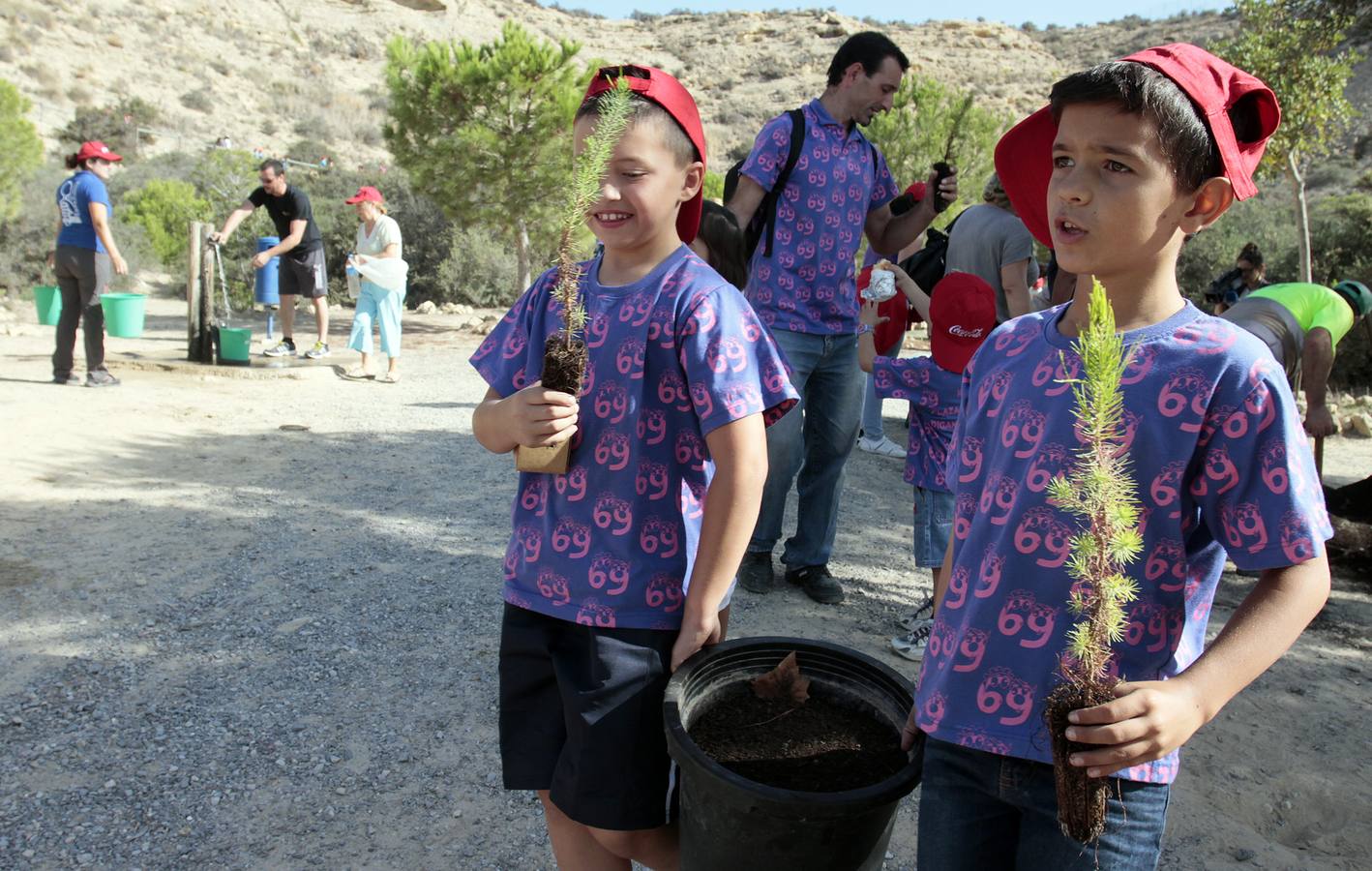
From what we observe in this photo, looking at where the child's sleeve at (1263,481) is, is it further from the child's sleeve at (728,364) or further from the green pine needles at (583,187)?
the green pine needles at (583,187)

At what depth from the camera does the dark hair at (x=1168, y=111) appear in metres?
1.17

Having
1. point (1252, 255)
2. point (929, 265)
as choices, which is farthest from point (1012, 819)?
point (1252, 255)

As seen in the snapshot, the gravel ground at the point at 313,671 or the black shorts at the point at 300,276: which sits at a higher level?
the black shorts at the point at 300,276

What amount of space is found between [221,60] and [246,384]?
108ft

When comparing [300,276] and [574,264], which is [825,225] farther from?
[300,276]

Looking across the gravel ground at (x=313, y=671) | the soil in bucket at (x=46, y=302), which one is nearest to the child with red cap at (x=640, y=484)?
the gravel ground at (x=313, y=671)

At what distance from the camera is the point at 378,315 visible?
8.45 meters

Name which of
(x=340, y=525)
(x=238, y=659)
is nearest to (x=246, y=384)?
(x=340, y=525)

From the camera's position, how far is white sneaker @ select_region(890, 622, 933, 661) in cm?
344

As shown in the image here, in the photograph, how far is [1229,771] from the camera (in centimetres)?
286

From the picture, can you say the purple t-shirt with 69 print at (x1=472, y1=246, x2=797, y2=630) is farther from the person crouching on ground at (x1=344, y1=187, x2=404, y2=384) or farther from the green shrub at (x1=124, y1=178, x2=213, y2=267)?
the green shrub at (x1=124, y1=178, x2=213, y2=267)

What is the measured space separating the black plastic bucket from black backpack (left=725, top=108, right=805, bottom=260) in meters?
2.20

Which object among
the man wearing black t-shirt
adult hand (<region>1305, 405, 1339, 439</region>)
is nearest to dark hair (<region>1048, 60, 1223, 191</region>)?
adult hand (<region>1305, 405, 1339, 439</region>)

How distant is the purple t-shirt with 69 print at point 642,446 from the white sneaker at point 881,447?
5.22 meters
